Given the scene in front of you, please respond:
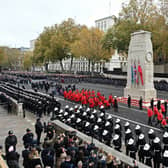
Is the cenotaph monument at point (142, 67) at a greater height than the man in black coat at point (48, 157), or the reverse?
the cenotaph monument at point (142, 67)

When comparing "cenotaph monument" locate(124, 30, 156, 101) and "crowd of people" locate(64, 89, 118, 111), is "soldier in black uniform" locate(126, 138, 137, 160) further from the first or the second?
"cenotaph monument" locate(124, 30, 156, 101)

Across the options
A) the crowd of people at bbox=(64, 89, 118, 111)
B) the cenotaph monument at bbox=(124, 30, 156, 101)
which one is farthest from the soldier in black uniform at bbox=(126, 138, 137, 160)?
the cenotaph monument at bbox=(124, 30, 156, 101)

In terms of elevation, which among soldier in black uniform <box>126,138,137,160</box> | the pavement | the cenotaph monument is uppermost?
the cenotaph monument

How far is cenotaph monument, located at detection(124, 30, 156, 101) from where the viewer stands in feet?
75.3

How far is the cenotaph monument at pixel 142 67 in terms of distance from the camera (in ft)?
75.3

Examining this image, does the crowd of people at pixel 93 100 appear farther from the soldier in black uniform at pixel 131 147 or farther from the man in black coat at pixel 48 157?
the man in black coat at pixel 48 157

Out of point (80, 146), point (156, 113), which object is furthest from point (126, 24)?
point (80, 146)

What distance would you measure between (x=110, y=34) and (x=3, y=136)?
36.1 metres

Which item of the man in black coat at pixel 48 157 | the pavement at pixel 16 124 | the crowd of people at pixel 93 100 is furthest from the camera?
the crowd of people at pixel 93 100

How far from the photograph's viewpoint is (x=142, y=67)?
23.2 metres

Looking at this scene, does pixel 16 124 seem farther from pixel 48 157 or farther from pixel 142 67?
pixel 142 67

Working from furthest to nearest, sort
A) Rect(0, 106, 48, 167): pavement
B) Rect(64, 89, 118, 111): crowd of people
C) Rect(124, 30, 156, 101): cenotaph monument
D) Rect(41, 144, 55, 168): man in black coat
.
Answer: Rect(124, 30, 156, 101): cenotaph monument → Rect(64, 89, 118, 111): crowd of people → Rect(0, 106, 48, 167): pavement → Rect(41, 144, 55, 168): man in black coat

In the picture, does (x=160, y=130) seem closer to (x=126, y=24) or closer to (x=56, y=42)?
(x=126, y=24)

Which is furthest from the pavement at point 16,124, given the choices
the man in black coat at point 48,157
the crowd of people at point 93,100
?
the crowd of people at point 93,100
